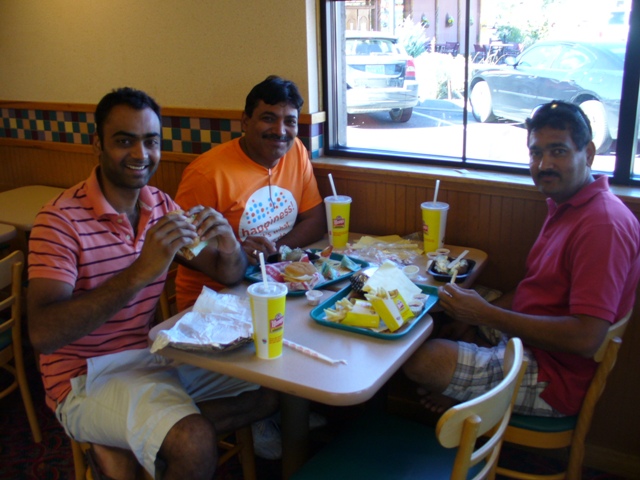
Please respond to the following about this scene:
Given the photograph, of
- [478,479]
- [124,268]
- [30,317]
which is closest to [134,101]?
[124,268]

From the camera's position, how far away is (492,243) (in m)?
2.49

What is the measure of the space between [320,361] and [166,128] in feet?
6.58

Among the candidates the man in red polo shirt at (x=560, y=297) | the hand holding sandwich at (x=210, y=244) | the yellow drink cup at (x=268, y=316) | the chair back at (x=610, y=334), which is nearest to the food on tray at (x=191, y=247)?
the hand holding sandwich at (x=210, y=244)

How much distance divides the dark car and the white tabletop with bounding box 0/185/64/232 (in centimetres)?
216

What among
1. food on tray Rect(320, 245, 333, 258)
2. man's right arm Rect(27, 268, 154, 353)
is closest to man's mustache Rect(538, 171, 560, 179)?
food on tray Rect(320, 245, 333, 258)

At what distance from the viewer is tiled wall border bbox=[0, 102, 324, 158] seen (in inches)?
113

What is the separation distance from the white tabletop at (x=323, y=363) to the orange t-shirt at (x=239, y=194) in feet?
2.23

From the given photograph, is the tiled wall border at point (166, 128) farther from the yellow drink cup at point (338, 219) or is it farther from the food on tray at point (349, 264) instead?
the food on tray at point (349, 264)

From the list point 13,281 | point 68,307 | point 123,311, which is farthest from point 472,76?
point 13,281

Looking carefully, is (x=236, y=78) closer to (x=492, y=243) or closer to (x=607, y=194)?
(x=492, y=243)

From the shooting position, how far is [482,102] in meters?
2.53

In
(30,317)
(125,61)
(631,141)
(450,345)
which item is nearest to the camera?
(30,317)

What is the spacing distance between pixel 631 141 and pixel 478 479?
1.47m

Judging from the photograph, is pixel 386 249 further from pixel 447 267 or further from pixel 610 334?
pixel 610 334
